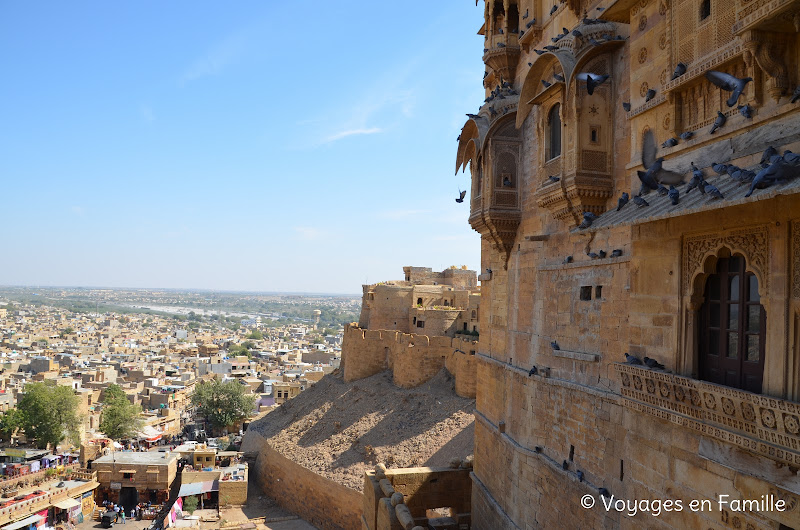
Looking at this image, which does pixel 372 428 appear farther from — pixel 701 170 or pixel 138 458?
pixel 701 170

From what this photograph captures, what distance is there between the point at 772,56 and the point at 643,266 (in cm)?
221

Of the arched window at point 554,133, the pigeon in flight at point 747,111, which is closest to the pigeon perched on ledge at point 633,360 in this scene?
the pigeon in flight at point 747,111

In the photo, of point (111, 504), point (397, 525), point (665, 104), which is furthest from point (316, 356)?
point (665, 104)

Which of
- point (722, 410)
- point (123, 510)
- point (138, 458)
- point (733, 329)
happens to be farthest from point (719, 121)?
point (138, 458)

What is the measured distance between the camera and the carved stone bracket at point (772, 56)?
4.66 m

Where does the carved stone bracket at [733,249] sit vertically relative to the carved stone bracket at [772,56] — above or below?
below

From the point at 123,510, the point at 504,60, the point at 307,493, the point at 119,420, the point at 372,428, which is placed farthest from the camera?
the point at 119,420

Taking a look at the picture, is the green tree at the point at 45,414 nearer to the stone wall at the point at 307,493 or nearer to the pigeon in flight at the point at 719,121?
the stone wall at the point at 307,493

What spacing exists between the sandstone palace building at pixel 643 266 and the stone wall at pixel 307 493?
967cm

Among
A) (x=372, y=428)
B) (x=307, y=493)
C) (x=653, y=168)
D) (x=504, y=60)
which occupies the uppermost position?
(x=504, y=60)

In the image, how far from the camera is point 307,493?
70.4 ft

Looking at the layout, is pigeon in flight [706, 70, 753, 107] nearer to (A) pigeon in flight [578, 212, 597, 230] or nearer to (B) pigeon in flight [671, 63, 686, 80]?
(B) pigeon in flight [671, 63, 686, 80]

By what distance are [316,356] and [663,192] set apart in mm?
64351

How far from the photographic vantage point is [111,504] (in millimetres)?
25609
